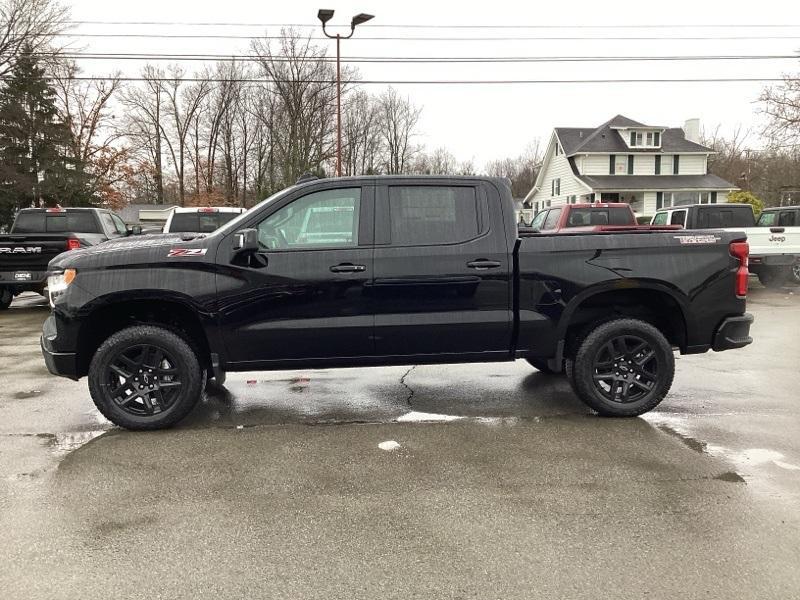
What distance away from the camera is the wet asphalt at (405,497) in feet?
9.30

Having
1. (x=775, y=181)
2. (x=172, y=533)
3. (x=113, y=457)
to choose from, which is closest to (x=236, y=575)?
(x=172, y=533)

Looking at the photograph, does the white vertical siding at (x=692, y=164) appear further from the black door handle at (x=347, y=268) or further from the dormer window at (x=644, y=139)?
the black door handle at (x=347, y=268)

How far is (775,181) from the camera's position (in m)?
43.1

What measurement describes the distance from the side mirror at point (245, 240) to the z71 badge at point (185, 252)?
293mm

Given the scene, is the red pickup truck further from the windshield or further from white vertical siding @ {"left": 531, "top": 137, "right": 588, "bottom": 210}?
white vertical siding @ {"left": 531, "top": 137, "right": 588, "bottom": 210}

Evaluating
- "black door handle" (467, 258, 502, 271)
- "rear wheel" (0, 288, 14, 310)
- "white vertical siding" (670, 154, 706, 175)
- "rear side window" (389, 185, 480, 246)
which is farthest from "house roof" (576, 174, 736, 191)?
"black door handle" (467, 258, 502, 271)

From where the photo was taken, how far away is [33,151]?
120ft

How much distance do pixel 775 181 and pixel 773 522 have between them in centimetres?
4733

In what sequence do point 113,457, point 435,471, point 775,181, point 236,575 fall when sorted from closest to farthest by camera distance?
point 236,575 → point 435,471 → point 113,457 → point 775,181

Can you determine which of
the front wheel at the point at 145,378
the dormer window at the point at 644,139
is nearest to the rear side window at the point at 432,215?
the front wheel at the point at 145,378

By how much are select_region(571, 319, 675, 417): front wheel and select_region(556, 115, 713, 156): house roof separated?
3898 cm

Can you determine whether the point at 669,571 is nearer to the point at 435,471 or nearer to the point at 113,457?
the point at 435,471

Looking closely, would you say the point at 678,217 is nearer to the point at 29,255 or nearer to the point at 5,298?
the point at 29,255

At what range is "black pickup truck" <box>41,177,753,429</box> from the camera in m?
4.77
